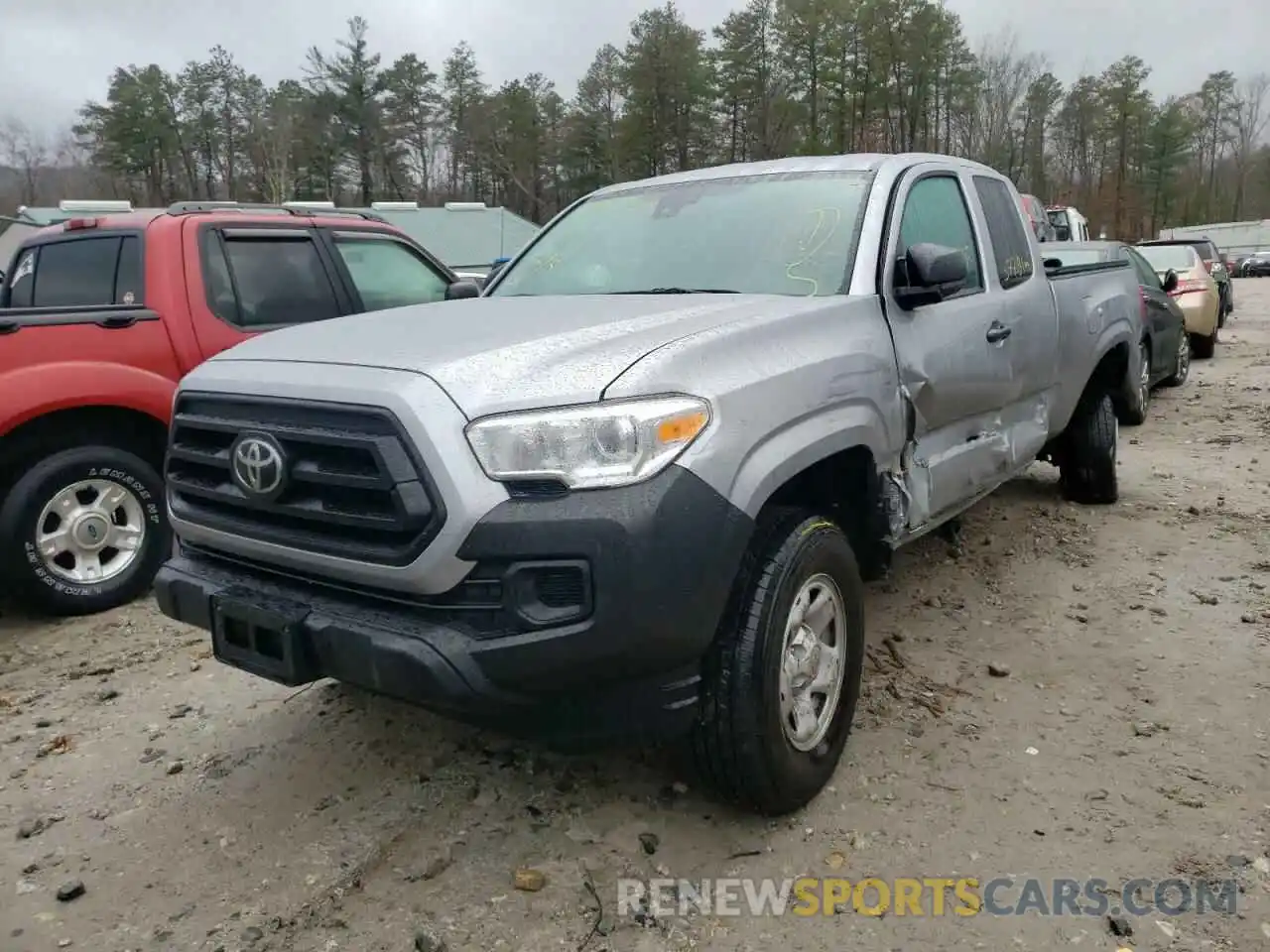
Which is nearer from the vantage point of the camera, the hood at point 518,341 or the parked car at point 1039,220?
the hood at point 518,341

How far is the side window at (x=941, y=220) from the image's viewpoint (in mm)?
Result: 3781

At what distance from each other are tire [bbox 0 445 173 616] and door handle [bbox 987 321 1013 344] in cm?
401

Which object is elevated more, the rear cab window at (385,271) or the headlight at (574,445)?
the rear cab window at (385,271)

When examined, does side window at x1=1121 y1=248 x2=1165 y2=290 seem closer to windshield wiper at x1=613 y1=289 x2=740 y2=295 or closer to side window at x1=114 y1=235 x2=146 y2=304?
windshield wiper at x1=613 y1=289 x2=740 y2=295

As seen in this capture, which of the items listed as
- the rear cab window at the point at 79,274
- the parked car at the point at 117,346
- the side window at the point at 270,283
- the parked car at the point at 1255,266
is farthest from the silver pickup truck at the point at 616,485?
the parked car at the point at 1255,266

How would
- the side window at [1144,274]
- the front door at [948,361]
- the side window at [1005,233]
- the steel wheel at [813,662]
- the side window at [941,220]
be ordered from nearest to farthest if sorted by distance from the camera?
the steel wheel at [813,662] → the front door at [948,361] → the side window at [941,220] → the side window at [1005,233] → the side window at [1144,274]

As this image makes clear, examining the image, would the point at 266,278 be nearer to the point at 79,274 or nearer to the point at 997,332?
the point at 79,274

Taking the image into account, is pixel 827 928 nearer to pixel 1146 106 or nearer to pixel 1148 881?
pixel 1148 881

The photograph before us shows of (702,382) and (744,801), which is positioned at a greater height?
(702,382)


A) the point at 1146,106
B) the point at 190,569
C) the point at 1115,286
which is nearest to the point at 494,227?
the point at 1115,286

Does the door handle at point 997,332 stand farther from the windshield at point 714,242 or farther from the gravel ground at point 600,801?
the gravel ground at point 600,801

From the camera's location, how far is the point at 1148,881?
259cm

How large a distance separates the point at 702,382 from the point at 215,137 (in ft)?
185

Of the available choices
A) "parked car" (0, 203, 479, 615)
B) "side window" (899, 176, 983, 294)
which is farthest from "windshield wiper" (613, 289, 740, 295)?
"parked car" (0, 203, 479, 615)
